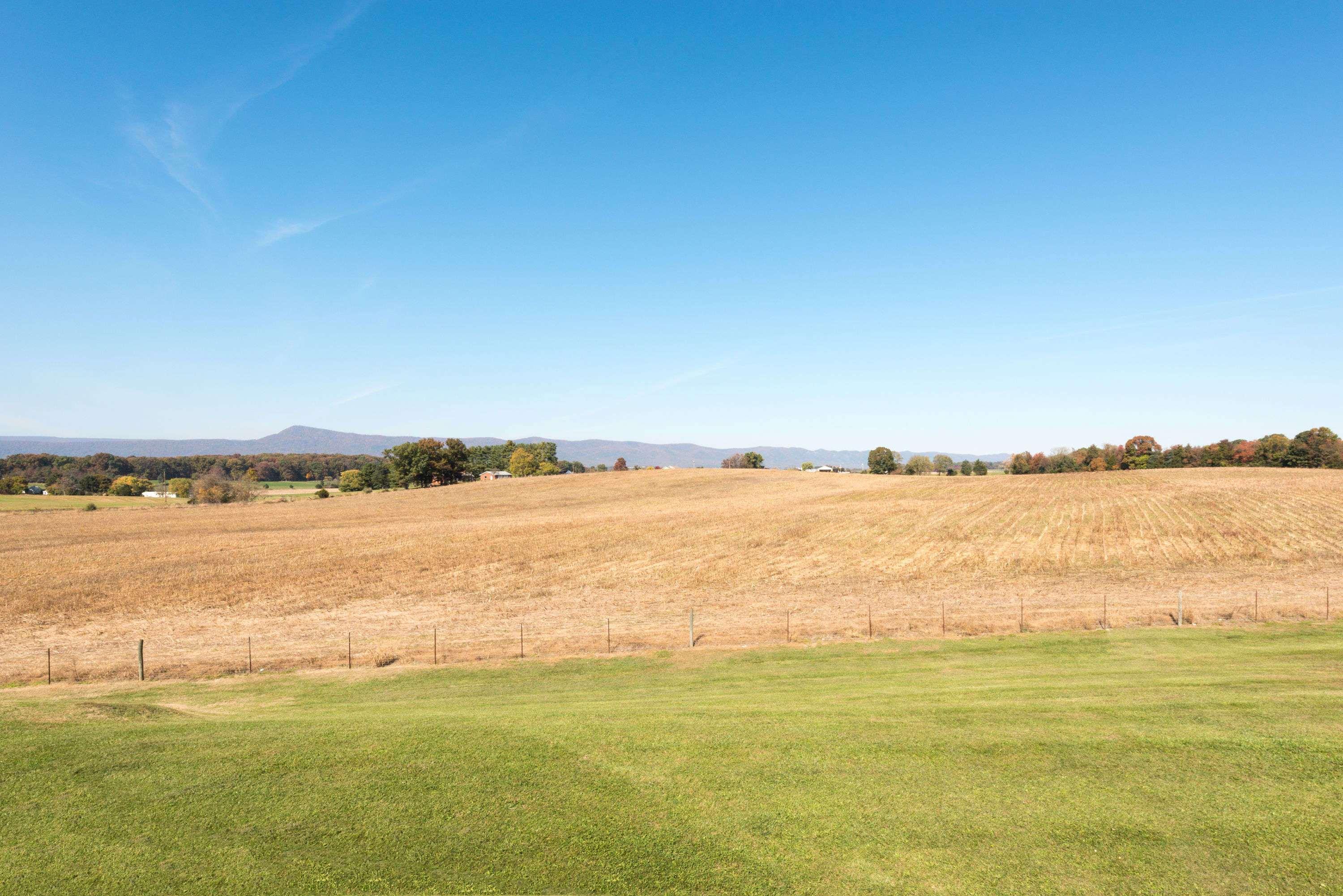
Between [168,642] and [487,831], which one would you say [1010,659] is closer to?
[487,831]

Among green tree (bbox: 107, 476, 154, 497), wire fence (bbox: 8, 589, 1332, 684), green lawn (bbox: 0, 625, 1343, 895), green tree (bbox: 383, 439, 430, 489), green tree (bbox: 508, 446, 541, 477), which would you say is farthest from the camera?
green tree (bbox: 508, 446, 541, 477)

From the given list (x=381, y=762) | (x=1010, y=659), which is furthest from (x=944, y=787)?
(x=1010, y=659)

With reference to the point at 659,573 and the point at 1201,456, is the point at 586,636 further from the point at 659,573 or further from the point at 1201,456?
the point at 1201,456

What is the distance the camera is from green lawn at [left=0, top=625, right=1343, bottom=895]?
9.38 metres

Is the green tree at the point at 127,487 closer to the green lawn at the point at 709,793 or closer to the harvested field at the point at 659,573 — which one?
the harvested field at the point at 659,573

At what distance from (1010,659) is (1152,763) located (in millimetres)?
10644

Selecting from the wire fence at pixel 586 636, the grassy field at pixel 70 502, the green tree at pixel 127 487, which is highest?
the green tree at pixel 127 487

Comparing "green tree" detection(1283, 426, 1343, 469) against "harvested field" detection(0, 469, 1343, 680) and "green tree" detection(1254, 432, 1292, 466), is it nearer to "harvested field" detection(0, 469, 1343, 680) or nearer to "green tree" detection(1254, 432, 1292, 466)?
Result: "green tree" detection(1254, 432, 1292, 466)

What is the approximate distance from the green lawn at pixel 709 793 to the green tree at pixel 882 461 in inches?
6683

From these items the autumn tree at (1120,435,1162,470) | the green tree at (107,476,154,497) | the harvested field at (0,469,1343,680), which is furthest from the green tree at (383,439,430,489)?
the autumn tree at (1120,435,1162,470)

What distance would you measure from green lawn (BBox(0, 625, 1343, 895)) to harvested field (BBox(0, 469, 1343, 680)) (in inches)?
441

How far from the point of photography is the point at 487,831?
10.4 m

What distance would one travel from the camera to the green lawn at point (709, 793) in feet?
30.8

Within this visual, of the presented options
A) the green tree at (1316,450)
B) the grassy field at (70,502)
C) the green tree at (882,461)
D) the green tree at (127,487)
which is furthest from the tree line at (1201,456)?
the green tree at (127,487)
